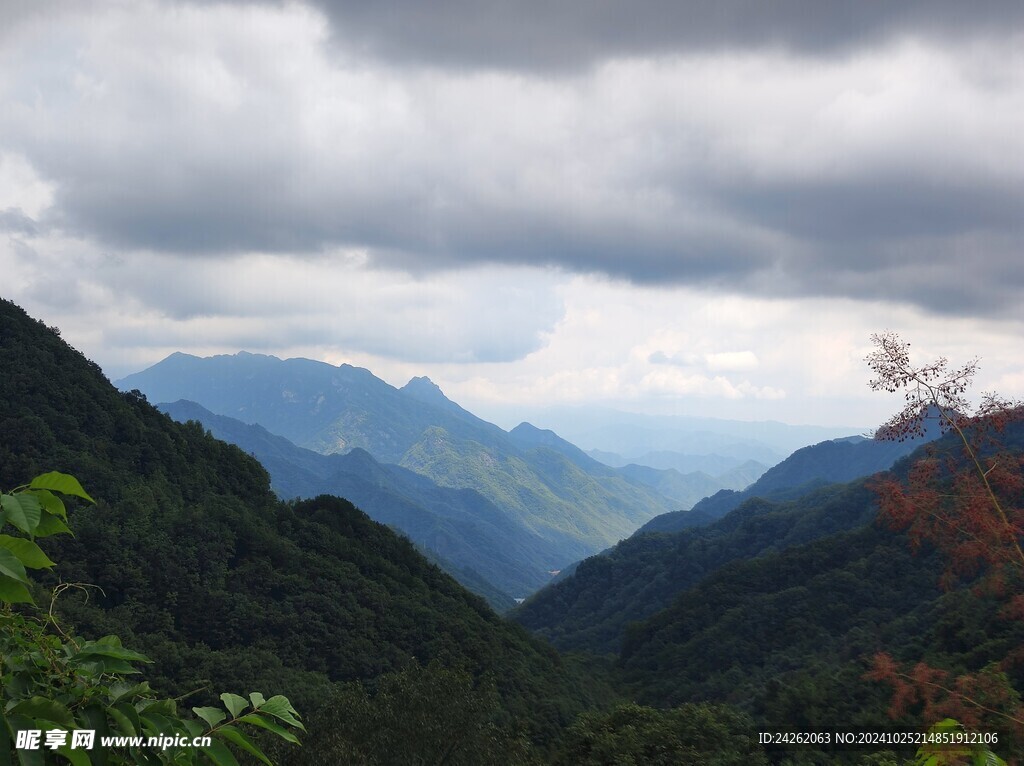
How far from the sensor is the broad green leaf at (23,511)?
2.70 metres

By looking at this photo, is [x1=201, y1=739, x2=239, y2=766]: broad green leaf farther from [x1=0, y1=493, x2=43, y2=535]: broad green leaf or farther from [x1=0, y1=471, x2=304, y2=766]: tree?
[x1=0, y1=493, x2=43, y2=535]: broad green leaf

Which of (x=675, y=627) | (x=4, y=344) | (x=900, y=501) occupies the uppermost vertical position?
(x=4, y=344)

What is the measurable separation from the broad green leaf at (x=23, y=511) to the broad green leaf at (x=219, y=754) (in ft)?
4.37

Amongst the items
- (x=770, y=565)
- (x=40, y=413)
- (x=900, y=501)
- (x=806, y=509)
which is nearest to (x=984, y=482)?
(x=900, y=501)

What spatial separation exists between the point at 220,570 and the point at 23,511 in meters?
72.1

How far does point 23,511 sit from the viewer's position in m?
2.81

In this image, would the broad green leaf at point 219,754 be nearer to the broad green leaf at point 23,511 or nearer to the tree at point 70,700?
the tree at point 70,700

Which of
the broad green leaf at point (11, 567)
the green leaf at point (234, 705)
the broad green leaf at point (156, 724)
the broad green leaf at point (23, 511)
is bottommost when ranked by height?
the broad green leaf at point (156, 724)

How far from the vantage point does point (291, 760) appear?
24000 millimetres

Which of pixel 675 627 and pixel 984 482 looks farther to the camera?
pixel 675 627

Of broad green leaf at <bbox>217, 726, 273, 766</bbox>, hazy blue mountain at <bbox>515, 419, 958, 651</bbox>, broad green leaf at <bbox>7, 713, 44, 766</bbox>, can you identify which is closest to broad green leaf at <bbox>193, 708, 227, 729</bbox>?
broad green leaf at <bbox>217, 726, 273, 766</bbox>

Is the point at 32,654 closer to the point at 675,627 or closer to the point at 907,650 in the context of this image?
the point at 907,650

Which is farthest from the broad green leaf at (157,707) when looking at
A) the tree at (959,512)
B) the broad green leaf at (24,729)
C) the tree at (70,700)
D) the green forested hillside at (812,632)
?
the green forested hillside at (812,632)

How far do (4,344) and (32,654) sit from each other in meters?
94.0
